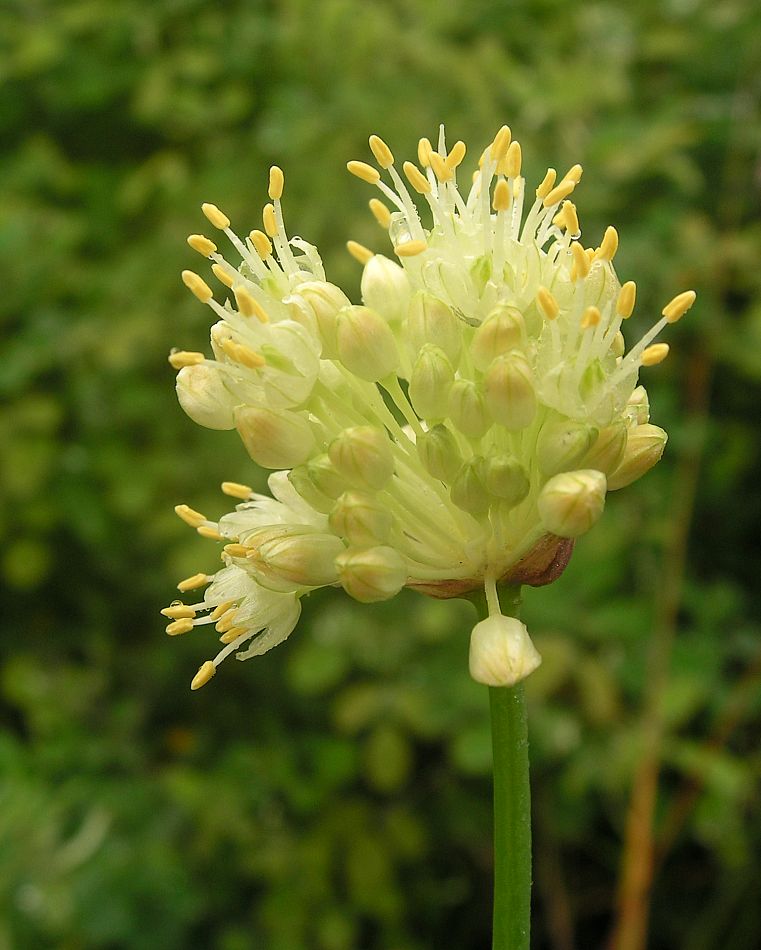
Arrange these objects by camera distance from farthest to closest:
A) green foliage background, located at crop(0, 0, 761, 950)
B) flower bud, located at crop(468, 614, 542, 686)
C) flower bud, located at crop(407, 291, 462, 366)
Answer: green foliage background, located at crop(0, 0, 761, 950) → flower bud, located at crop(407, 291, 462, 366) → flower bud, located at crop(468, 614, 542, 686)

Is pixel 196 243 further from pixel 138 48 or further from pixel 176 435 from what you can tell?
pixel 138 48

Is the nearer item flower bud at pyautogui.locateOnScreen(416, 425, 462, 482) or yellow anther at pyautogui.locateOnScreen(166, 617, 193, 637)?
Result: flower bud at pyautogui.locateOnScreen(416, 425, 462, 482)

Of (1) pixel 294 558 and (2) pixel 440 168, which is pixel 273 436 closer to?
(1) pixel 294 558

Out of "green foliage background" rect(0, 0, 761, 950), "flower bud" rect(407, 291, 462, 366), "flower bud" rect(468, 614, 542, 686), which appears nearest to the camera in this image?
"flower bud" rect(468, 614, 542, 686)

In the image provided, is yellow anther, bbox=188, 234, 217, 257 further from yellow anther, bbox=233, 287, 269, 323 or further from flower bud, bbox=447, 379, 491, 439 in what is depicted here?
flower bud, bbox=447, 379, 491, 439

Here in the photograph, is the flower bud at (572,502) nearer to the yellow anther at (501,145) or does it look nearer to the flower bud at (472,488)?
the flower bud at (472,488)

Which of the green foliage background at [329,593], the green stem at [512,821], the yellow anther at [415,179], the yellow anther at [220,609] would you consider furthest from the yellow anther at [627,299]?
the green foliage background at [329,593]

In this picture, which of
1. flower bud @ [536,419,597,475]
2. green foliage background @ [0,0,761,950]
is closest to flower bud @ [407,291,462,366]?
flower bud @ [536,419,597,475]
